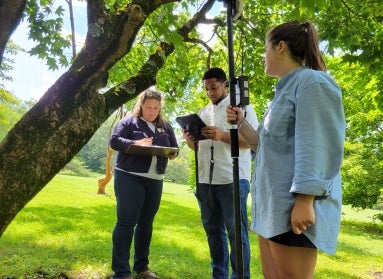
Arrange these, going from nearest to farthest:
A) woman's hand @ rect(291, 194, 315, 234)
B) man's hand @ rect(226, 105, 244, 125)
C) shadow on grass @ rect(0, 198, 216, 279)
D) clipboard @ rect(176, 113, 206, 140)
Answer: woman's hand @ rect(291, 194, 315, 234) → man's hand @ rect(226, 105, 244, 125) → clipboard @ rect(176, 113, 206, 140) → shadow on grass @ rect(0, 198, 216, 279)

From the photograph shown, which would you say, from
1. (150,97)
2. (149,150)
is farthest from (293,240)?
(150,97)

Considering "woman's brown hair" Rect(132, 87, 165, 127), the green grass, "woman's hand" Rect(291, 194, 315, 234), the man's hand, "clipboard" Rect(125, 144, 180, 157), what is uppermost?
"woman's brown hair" Rect(132, 87, 165, 127)

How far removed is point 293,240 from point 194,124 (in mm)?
1874

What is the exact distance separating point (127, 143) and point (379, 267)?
610 centimetres

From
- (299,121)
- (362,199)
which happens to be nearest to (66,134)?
(299,121)

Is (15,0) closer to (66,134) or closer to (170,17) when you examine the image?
(66,134)

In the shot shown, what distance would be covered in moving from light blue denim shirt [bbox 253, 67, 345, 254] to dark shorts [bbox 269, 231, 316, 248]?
0.03 m

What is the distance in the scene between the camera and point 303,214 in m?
1.53

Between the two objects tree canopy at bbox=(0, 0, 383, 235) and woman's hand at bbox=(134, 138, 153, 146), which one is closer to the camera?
tree canopy at bbox=(0, 0, 383, 235)

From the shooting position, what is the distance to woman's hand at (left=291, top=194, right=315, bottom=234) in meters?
1.53

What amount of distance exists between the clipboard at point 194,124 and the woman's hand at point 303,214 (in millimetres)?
1839

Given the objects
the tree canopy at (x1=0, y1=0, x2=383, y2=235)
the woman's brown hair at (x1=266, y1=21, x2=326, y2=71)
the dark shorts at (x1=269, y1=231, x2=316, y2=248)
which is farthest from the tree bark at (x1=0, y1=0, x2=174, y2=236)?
the dark shorts at (x1=269, y1=231, x2=316, y2=248)

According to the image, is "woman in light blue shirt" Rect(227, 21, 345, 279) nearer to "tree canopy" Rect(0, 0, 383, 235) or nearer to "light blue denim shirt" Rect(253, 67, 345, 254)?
"light blue denim shirt" Rect(253, 67, 345, 254)

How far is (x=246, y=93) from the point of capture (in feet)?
7.05
